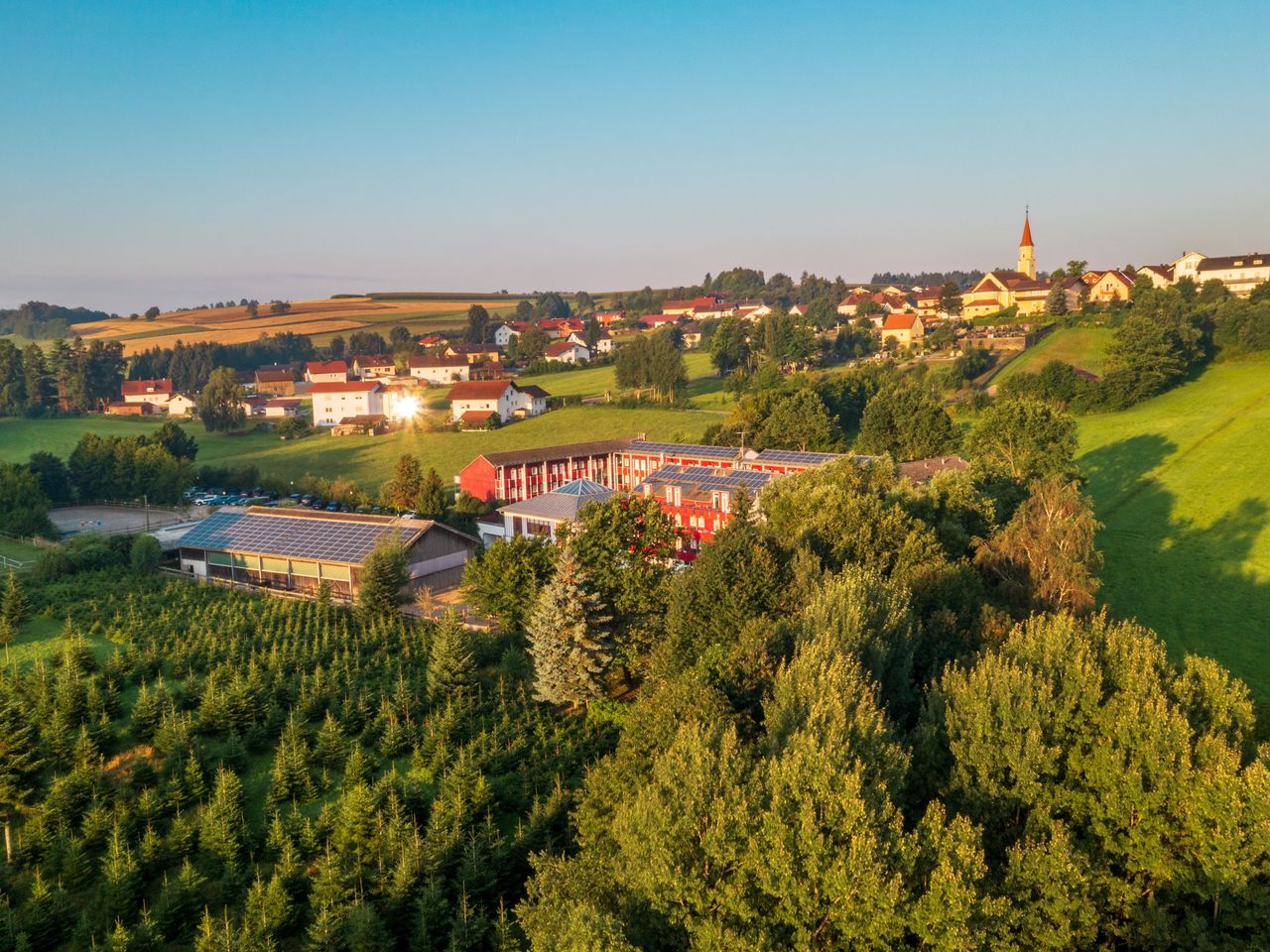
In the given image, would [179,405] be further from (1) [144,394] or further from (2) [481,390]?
(2) [481,390]

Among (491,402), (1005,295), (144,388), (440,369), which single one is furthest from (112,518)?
(1005,295)

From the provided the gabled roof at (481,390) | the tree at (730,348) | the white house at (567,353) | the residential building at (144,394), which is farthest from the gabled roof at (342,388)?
the tree at (730,348)

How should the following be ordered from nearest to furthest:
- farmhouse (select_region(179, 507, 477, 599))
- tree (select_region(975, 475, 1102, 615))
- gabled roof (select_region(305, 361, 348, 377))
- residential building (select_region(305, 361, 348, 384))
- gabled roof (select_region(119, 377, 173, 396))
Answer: tree (select_region(975, 475, 1102, 615)) < farmhouse (select_region(179, 507, 477, 599)) < gabled roof (select_region(119, 377, 173, 396)) < residential building (select_region(305, 361, 348, 384)) < gabled roof (select_region(305, 361, 348, 377))

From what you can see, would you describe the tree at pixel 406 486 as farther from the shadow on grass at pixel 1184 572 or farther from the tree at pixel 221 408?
the tree at pixel 221 408

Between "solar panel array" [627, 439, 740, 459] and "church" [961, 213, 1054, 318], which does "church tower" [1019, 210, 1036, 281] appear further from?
"solar panel array" [627, 439, 740, 459]

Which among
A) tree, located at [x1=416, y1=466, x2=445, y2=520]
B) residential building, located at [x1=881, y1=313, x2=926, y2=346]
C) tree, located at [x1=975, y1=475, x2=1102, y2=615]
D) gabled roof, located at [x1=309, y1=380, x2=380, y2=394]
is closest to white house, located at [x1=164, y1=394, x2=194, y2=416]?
gabled roof, located at [x1=309, y1=380, x2=380, y2=394]

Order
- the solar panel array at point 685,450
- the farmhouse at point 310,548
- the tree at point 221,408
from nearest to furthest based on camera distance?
the farmhouse at point 310,548 < the solar panel array at point 685,450 < the tree at point 221,408

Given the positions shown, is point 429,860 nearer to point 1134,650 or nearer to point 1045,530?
point 1134,650
